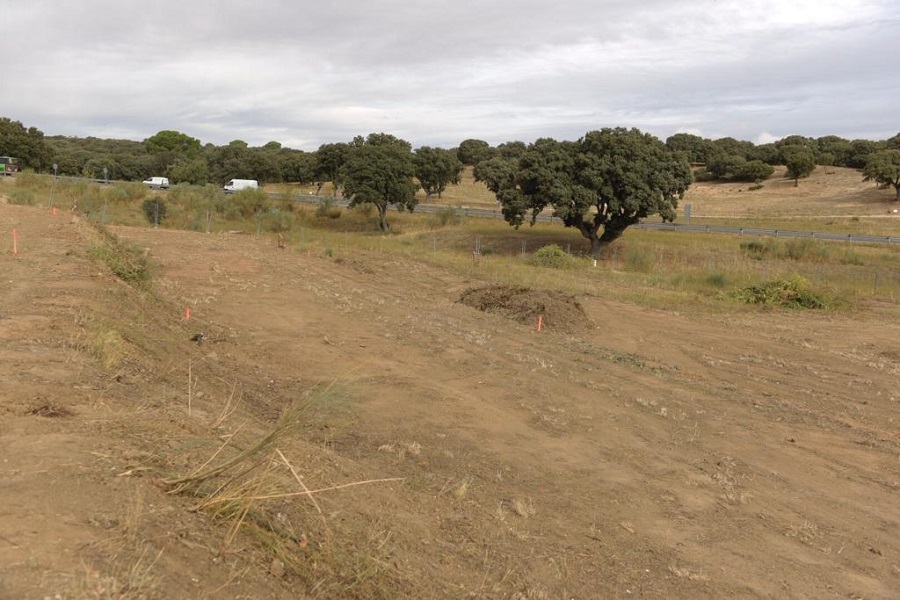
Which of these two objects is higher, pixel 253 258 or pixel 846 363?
pixel 253 258

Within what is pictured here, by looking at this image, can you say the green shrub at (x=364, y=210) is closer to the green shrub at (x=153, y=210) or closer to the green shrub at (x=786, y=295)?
the green shrub at (x=153, y=210)

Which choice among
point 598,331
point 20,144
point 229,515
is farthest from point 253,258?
point 20,144

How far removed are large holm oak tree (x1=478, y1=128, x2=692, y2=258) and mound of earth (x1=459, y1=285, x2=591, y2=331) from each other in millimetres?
19832

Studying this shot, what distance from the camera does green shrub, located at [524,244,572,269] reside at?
3838 centimetres

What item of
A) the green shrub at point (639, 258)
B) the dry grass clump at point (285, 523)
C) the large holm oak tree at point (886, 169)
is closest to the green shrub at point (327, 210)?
the green shrub at point (639, 258)

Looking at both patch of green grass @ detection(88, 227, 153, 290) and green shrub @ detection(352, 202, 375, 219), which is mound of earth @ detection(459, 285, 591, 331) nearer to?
patch of green grass @ detection(88, 227, 153, 290)

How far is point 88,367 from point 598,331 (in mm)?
14630

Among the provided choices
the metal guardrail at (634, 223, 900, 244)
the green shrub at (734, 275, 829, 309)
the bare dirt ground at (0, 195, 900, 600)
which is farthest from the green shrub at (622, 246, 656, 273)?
the bare dirt ground at (0, 195, 900, 600)

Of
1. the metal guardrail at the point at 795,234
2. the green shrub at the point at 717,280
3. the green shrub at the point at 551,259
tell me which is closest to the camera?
the green shrub at the point at 717,280

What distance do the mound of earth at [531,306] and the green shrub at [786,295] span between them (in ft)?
36.1

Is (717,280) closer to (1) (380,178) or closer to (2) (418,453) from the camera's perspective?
(2) (418,453)

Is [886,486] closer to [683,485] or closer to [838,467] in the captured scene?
[838,467]

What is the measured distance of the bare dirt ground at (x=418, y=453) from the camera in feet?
14.8

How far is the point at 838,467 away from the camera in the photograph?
33.3 feet
